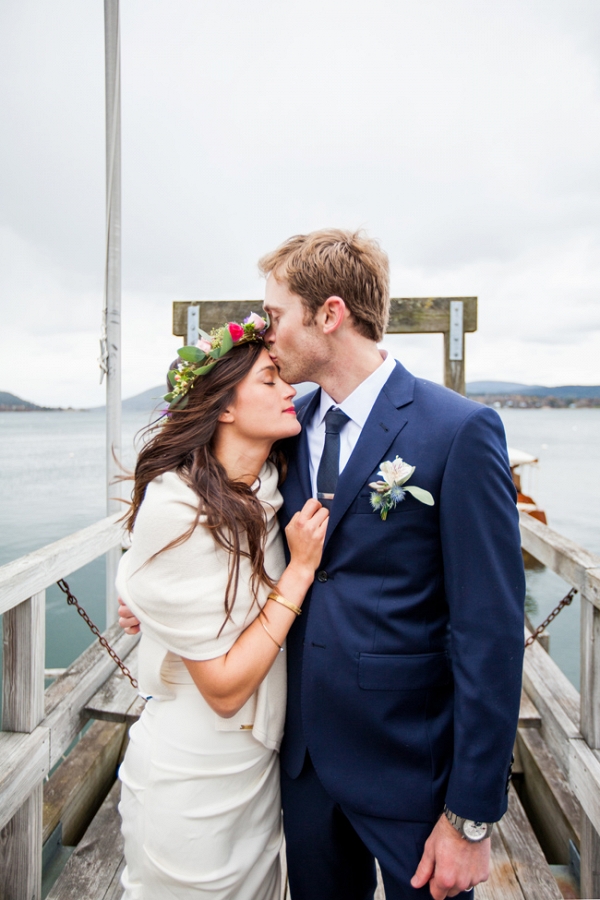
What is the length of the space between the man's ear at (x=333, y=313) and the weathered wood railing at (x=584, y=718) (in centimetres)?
131

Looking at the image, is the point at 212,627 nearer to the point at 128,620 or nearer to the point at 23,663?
the point at 128,620

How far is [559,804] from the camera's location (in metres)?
2.93

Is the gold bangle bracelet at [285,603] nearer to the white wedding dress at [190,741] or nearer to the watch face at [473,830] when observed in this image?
the white wedding dress at [190,741]

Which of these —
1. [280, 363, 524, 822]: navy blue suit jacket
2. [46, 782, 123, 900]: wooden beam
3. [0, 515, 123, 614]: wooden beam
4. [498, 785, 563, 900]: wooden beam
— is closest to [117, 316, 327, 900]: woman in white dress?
[280, 363, 524, 822]: navy blue suit jacket

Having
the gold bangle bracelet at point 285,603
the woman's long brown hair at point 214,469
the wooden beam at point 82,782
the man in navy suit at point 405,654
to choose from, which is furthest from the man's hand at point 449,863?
the wooden beam at point 82,782

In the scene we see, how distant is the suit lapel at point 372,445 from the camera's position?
152cm

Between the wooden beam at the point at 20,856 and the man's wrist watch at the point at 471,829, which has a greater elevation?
the man's wrist watch at the point at 471,829

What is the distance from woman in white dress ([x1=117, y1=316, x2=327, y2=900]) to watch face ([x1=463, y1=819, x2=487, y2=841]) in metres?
0.56

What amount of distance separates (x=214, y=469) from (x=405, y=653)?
0.74 m

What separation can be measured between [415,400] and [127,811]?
1482 millimetres

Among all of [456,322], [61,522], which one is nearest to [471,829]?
[456,322]

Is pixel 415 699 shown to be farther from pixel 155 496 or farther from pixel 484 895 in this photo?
pixel 484 895

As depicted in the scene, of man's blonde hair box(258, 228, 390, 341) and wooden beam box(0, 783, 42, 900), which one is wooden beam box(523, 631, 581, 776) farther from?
wooden beam box(0, 783, 42, 900)

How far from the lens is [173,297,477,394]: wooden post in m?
3.74
